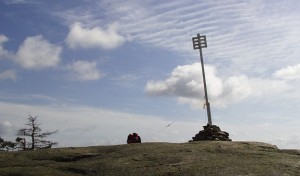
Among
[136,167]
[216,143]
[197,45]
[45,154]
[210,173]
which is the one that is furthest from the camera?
[197,45]

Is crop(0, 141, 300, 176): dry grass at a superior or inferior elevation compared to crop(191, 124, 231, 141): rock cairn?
inferior

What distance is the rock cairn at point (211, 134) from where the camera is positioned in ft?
93.3

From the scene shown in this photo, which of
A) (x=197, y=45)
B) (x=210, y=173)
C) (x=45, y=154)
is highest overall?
(x=197, y=45)

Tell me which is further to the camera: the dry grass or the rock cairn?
the rock cairn

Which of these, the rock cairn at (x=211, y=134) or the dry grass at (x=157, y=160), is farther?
the rock cairn at (x=211, y=134)

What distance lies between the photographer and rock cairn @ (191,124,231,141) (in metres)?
28.4

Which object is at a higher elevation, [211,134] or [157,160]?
[211,134]

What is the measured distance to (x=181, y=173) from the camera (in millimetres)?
15344

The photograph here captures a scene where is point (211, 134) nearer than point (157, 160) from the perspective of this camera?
No

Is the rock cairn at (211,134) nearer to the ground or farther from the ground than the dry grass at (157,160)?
farther from the ground

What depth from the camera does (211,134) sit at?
28656 mm

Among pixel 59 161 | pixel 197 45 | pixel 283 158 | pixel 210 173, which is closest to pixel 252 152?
pixel 283 158

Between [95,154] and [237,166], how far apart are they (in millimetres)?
6712

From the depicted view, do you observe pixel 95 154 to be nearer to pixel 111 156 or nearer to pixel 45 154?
pixel 111 156
